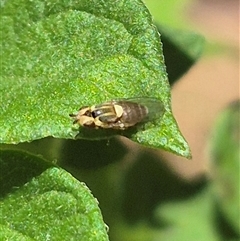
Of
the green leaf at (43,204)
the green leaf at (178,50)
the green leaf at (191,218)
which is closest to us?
the green leaf at (43,204)

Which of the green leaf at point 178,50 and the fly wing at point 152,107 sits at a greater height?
the fly wing at point 152,107

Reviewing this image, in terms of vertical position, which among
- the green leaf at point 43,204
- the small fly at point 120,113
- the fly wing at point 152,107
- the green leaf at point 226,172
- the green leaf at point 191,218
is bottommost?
the green leaf at point 191,218

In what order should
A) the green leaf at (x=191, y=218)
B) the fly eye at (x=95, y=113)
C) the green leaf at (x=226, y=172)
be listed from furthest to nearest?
the green leaf at (x=191, y=218) → the green leaf at (x=226, y=172) → the fly eye at (x=95, y=113)

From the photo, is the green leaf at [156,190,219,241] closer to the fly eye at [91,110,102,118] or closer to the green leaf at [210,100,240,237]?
the green leaf at [210,100,240,237]

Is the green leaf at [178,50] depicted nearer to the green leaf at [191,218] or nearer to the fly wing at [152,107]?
the fly wing at [152,107]

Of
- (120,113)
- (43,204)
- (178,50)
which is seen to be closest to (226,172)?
(178,50)

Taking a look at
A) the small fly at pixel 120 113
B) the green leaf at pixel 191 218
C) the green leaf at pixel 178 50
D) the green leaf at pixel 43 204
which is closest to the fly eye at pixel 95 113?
the small fly at pixel 120 113

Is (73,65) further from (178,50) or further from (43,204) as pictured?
(178,50)

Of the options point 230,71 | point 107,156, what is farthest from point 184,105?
point 107,156
